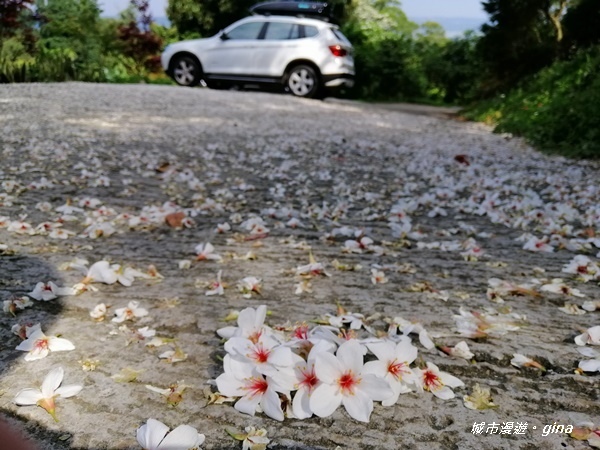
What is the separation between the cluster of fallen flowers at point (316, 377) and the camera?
126 cm

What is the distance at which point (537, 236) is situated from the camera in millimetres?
3217

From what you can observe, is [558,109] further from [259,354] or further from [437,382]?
[259,354]

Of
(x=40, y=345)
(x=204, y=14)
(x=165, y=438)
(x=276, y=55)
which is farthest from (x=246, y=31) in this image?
(x=165, y=438)

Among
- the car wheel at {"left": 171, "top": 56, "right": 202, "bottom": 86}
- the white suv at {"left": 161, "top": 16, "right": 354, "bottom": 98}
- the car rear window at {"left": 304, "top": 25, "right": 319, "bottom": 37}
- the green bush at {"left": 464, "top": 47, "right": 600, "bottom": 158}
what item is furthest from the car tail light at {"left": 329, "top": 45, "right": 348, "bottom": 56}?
the green bush at {"left": 464, "top": 47, "right": 600, "bottom": 158}

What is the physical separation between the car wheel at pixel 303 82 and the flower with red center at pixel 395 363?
37.9ft

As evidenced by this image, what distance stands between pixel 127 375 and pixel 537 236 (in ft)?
8.91

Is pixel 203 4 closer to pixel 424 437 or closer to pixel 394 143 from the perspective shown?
pixel 394 143

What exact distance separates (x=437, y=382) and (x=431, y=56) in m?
18.5

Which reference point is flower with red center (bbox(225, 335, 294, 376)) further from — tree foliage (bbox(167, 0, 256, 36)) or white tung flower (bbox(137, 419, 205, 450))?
tree foliage (bbox(167, 0, 256, 36))

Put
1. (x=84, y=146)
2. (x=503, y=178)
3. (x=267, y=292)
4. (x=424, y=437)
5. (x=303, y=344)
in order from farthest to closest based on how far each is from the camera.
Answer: (x=84, y=146) < (x=503, y=178) < (x=267, y=292) < (x=303, y=344) < (x=424, y=437)

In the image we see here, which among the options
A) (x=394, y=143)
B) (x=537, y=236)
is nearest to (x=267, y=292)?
(x=537, y=236)

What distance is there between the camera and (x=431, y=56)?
18.2 m

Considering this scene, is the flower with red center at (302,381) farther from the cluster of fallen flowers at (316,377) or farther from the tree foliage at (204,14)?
the tree foliage at (204,14)

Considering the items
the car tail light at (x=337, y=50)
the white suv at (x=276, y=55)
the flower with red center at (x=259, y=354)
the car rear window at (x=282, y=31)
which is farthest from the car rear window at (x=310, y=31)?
the flower with red center at (x=259, y=354)
